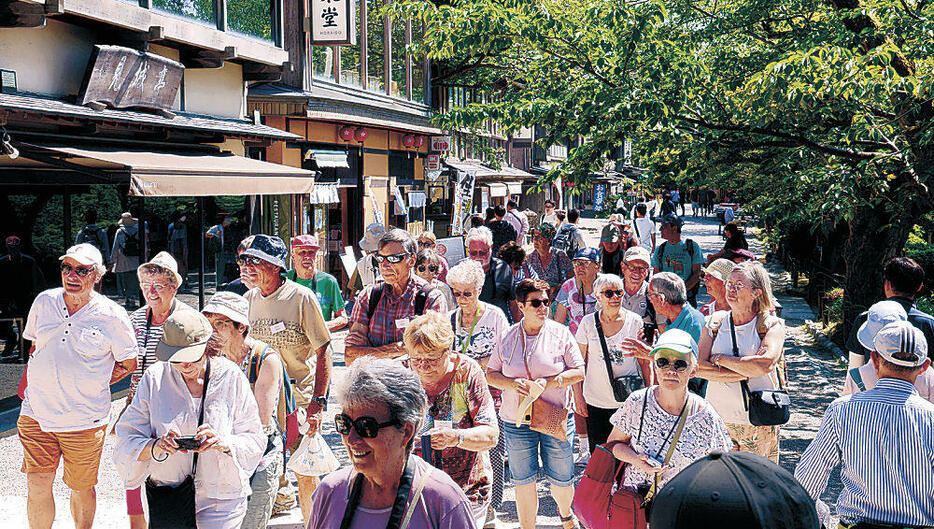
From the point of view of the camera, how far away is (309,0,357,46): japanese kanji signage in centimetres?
1673

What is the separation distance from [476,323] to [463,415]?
1.65m

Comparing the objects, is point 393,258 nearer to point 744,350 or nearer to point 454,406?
point 454,406

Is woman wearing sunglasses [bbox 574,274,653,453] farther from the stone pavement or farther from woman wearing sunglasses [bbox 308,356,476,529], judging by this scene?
woman wearing sunglasses [bbox 308,356,476,529]

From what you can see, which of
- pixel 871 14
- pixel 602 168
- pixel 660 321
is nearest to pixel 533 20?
pixel 602 168

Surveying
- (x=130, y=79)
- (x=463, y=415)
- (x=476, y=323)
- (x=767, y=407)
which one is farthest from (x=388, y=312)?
(x=130, y=79)

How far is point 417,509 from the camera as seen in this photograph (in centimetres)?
263

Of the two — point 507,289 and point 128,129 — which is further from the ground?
point 128,129

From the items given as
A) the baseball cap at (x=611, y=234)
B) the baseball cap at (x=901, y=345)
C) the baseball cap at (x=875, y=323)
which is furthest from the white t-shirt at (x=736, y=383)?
the baseball cap at (x=611, y=234)

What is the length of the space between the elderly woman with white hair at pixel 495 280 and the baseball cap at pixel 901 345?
4.26 m

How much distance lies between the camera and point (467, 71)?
83.7 feet

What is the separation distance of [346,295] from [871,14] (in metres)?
12.6

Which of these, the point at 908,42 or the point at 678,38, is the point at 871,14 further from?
the point at 678,38

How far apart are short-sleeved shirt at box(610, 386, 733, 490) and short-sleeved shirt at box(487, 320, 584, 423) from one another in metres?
1.21

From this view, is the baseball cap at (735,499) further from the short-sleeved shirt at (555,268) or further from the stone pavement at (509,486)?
the short-sleeved shirt at (555,268)
